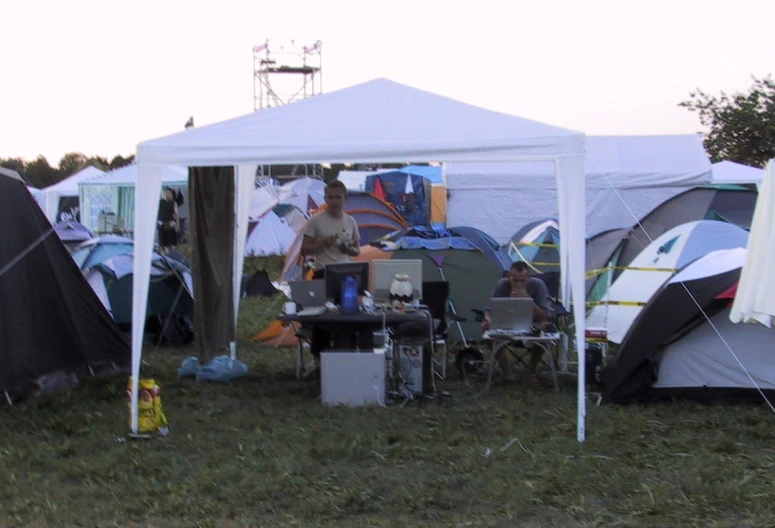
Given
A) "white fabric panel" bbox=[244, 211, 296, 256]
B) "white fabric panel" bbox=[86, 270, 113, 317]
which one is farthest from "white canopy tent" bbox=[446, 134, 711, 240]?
"white fabric panel" bbox=[86, 270, 113, 317]

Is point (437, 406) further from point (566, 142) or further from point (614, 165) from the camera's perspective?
point (614, 165)

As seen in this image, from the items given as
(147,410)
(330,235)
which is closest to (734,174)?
(330,235)

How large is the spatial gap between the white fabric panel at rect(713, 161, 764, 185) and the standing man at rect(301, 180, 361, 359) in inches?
377

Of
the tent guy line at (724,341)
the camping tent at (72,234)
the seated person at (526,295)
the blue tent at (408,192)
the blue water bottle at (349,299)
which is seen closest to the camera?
the tent guy line at (724,341)

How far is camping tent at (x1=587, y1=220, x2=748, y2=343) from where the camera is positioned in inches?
342

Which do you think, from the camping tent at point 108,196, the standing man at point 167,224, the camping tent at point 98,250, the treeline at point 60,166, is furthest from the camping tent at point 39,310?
the treeline at point 60,166

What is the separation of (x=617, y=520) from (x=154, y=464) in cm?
241

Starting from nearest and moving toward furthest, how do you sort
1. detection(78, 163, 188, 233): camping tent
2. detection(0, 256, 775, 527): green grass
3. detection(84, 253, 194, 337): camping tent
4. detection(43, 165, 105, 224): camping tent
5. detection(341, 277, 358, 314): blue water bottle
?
detection(0, 256, 775, 527): green grass, detection(341, 277, 358, 314): blue water bottle, detection(84, 253, 194, 337): camping tent, detection(78, 163, 188, 233): camping tent, detection(43, 165, 105, 224): camping tent

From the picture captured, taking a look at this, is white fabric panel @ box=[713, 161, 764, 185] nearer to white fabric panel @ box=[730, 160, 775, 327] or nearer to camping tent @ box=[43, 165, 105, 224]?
white fabric panel @ box=[730, 160, 775, 327]

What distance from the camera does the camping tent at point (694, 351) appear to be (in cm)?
620

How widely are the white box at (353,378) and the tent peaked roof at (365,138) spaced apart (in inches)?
55.0

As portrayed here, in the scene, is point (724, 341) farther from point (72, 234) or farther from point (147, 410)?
point (72, 234)

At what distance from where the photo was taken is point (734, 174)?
15773mm

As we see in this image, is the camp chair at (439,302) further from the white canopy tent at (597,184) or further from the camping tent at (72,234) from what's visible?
the white canopy tent at (597,184)
